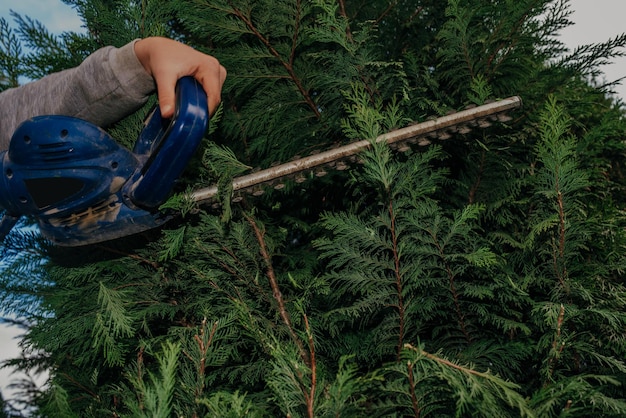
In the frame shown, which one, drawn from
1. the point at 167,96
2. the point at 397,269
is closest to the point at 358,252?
the point at 397,269

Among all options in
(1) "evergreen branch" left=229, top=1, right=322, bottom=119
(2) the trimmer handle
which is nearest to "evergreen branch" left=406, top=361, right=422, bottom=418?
(2) the trimmer handle

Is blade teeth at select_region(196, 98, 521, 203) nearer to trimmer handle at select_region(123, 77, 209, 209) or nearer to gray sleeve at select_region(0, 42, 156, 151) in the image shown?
trimmer handle at select_region(123, 77, 209, 209)

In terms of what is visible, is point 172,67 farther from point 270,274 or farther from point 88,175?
point 270,274

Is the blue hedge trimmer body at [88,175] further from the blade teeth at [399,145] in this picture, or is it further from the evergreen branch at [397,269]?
the evergreen branch at [397,269]

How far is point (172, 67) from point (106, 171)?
472 mm

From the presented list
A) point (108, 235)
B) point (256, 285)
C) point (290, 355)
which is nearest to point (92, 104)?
point (108, 235)

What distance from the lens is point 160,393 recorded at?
4.08 ft

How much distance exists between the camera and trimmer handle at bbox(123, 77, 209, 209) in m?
1.56

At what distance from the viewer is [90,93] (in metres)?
1.81

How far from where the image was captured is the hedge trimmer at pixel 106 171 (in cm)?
171

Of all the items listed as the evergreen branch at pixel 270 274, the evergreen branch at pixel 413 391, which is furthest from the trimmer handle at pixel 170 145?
the evergreen branch at pixel 413 391

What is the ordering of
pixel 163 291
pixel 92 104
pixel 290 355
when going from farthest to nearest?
1. pixel 163 291
2. pixel 92 104
3. pixel 290 355

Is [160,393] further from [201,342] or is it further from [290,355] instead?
[290,355]

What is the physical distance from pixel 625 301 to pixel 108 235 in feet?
6.09
